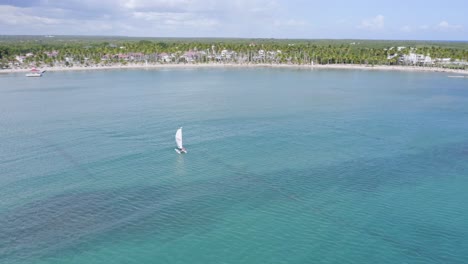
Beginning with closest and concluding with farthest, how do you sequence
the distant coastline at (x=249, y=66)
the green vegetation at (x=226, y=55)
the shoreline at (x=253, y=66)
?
the shoreline at (x=253, y=66) → the distant coastline at (x=249, y=66) → the green vegetation at (x=226, y=55)

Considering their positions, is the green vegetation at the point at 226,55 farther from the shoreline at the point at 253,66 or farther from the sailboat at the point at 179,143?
the sailboat at the point at 179,143

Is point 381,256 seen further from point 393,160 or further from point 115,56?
point 115,56

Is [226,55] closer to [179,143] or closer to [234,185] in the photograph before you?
[179,143]

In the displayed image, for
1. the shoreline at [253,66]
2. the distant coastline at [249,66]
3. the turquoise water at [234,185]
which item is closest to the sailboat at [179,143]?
the turquoise water at [234,185]

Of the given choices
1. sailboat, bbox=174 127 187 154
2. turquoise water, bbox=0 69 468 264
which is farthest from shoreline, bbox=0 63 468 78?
sailboat, bbox=174 127 187 154

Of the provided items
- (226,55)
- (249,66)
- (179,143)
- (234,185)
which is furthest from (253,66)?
(234,185)

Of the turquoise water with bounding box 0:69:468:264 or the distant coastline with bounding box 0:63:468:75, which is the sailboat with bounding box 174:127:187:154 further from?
the distant coastline with bounding box 0:63:468:75

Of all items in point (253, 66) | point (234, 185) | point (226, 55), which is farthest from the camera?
point (226, 55)

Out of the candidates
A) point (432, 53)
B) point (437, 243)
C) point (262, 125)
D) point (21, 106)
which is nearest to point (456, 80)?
point (432, 53)
